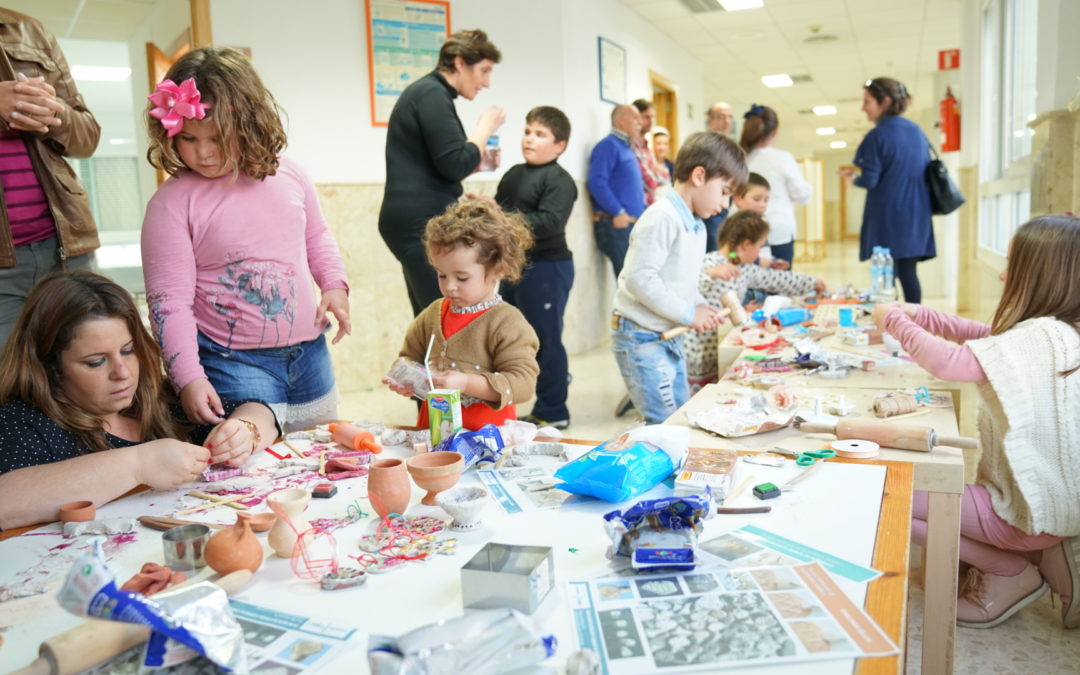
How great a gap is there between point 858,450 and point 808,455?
104mm

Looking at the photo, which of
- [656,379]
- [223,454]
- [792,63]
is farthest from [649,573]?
[792,63]

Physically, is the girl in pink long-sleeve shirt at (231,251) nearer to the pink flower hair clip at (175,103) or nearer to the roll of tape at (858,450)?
the pink flower hair clip at (175,103)

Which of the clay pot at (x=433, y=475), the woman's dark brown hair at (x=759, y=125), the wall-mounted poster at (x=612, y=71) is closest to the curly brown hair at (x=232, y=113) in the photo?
the clay pot at (x=433, y=475)

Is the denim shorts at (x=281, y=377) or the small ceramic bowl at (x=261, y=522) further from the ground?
the denim shorts at (x=281, y=377)

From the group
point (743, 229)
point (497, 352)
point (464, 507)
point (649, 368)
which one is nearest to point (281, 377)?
point (497, 352)

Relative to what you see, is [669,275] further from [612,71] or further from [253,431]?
[612,71]

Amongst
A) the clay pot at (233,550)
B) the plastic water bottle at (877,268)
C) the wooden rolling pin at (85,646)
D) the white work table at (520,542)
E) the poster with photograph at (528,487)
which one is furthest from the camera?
the plastic water bottle at (877,268)

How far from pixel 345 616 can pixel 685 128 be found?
8.57 meters

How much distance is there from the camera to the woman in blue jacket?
4621 mm

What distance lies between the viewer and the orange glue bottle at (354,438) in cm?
161

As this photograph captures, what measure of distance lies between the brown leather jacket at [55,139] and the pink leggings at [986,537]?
2157mm

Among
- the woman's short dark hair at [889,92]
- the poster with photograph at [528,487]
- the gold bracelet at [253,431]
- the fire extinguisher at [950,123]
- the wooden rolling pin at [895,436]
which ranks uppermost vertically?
the fire extinguisher at [950,123]

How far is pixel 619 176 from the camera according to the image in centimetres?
577

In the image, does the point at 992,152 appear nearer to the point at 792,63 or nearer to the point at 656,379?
the point at 792,63
